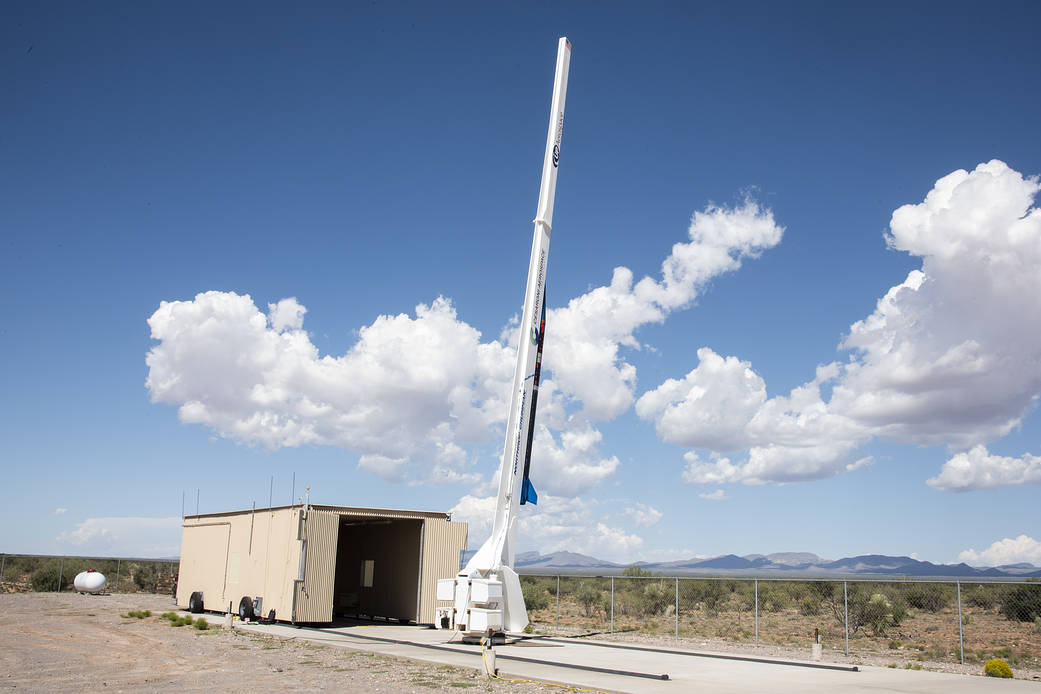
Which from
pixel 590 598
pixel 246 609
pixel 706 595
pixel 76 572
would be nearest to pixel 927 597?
pixel 706 595

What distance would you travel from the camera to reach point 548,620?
29672mm

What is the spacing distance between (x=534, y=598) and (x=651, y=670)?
17.9m

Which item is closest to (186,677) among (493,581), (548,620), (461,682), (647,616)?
(461,682)

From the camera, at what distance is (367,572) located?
2781 centimetres

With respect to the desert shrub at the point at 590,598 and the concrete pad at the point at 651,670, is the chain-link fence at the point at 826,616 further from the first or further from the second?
the concrete pad at the point at 651,670

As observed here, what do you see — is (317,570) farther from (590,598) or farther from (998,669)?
(590,598)

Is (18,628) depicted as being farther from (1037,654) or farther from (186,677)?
(1037,654)

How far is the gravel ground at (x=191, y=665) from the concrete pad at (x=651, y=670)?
3.17 ft

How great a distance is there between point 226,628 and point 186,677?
8.80 meters

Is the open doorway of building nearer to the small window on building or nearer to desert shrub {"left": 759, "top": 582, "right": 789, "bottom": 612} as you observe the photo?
the small window on building

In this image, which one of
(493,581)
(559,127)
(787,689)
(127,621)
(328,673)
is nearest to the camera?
(787,689)

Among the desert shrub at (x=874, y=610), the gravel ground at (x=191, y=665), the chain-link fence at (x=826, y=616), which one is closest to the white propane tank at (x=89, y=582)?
the gravel ground at (x=191, y=665)

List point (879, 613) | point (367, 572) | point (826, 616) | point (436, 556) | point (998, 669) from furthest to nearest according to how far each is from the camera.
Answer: point (826, 616) → point (367, 572) → point (879, 613) → point (436, 556) → point (998, 669)

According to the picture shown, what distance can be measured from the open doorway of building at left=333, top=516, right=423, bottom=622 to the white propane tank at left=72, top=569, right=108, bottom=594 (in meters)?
13.5
